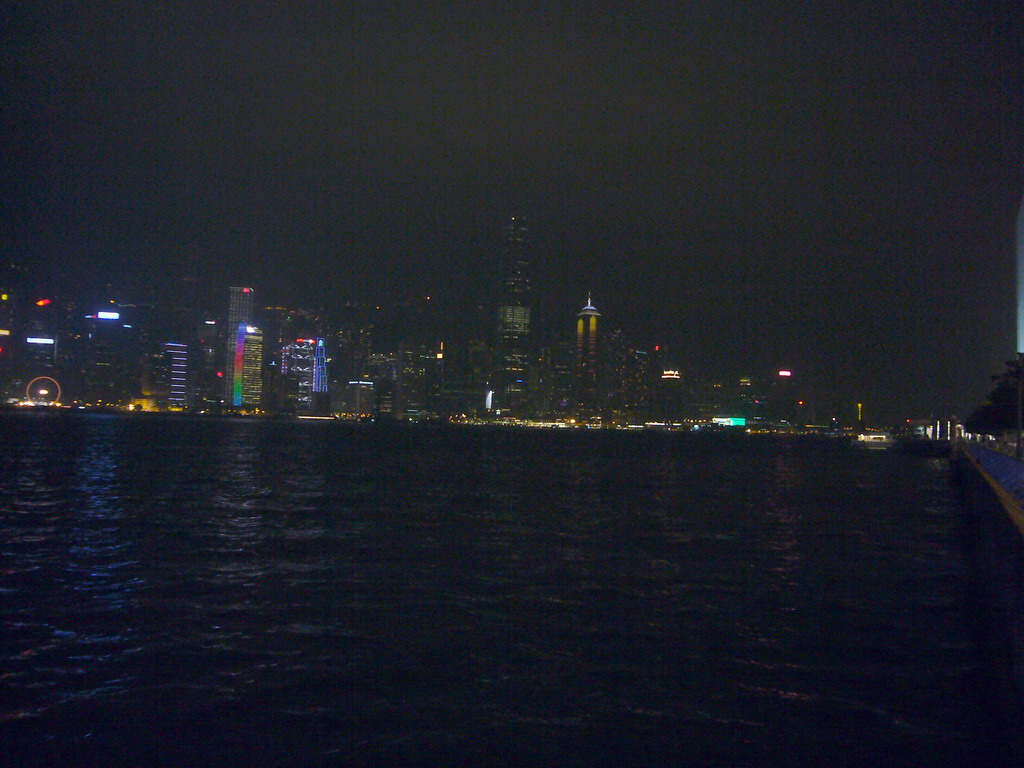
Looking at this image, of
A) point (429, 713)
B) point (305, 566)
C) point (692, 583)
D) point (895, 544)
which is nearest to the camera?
point (429, 713)

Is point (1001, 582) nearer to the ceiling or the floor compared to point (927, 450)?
nearer to the floor

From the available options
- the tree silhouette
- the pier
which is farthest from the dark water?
the tree silhouette

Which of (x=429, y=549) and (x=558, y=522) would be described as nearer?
(x=429, y=549)

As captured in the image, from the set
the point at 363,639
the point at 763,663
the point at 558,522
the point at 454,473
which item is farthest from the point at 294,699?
the point at 454,473

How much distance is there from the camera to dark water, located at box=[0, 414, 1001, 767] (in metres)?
7.41

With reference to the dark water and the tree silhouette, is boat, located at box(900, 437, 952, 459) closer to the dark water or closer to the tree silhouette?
the tree silhouette

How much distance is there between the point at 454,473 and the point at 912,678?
37.4 m

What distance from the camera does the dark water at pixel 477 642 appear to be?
7.41m

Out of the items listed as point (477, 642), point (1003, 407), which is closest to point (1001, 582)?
point (477, 642)

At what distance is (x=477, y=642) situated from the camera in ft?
34.9

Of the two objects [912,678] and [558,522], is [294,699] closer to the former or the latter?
[912,678]

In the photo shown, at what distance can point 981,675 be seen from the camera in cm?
962

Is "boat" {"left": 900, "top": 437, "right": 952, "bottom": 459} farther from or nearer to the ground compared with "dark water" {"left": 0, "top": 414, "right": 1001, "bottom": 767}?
farther from the ground

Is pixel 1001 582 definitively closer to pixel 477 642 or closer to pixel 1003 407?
pixel 477 642
